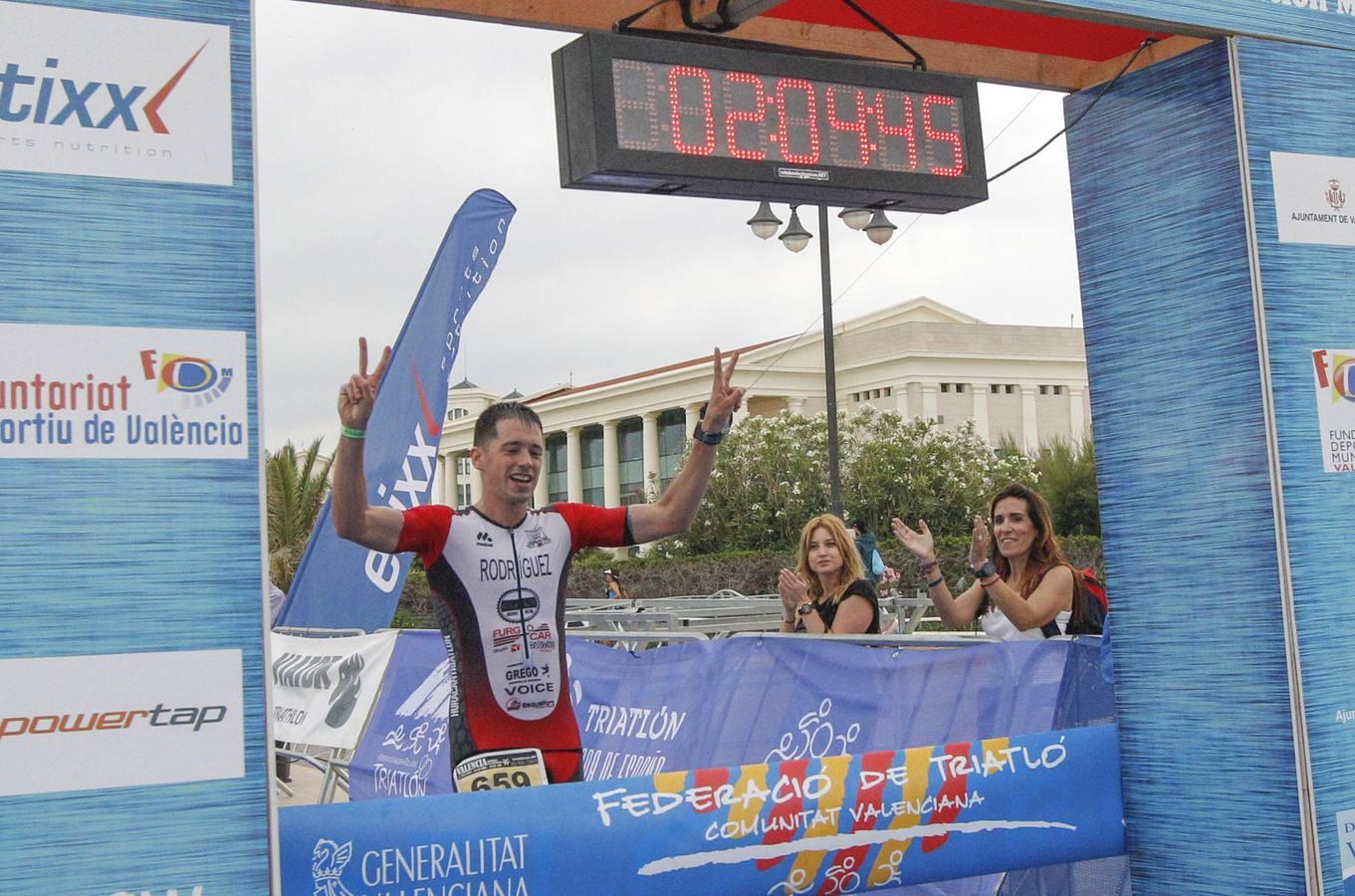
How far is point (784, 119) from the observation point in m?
4.80

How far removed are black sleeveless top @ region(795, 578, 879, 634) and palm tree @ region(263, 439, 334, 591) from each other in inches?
1139

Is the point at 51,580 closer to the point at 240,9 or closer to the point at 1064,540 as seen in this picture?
the point at 240,9

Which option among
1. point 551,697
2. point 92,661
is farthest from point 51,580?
point 551,697

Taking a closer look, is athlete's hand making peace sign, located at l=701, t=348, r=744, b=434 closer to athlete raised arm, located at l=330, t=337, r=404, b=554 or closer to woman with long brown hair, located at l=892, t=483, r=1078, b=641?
athlete raised arm, located at l=330, t=337, r=404, b=554

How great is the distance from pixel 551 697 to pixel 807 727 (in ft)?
6.75

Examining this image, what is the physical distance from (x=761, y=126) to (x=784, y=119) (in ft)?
0.33

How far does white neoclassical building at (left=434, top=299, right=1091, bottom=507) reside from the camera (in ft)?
239

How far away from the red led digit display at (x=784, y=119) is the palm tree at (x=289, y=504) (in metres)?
31.2

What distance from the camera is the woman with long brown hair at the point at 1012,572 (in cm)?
620

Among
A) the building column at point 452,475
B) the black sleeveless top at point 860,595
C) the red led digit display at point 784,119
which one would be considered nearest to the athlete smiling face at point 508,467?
the red led digit display at point 784,119

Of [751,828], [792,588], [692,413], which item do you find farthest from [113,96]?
[692,413]

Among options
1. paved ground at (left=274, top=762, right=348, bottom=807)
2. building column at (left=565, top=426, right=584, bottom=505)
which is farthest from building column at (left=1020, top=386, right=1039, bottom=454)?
paved ground at (left=274, top=762, right=348, bottom=807)

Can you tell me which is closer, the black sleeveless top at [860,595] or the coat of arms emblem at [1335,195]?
the coat of arms emblem at [1335,195]

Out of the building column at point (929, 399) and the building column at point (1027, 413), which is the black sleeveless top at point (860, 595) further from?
the building column at point (1027, 413)
